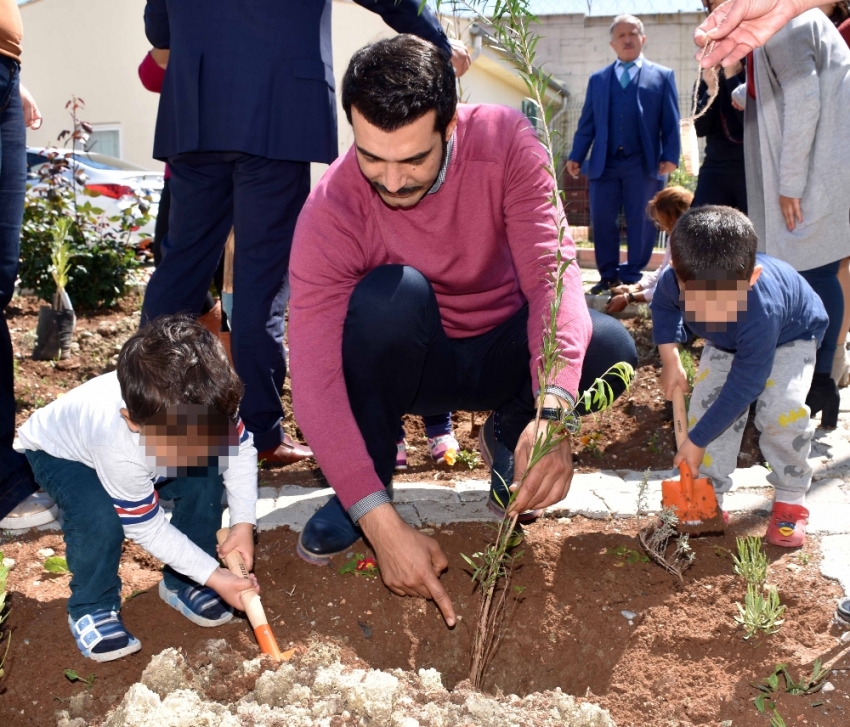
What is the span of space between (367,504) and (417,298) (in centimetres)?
67

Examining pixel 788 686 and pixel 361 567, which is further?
pixel 361 567

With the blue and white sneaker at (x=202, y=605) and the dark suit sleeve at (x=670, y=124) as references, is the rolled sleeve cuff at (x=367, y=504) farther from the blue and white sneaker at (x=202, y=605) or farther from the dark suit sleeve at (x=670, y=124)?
the dark suit sleeve at (x=670, y=124)

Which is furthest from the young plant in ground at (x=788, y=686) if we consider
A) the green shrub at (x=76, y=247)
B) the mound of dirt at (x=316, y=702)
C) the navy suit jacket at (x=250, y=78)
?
the green shrub at (x=76, y=247)

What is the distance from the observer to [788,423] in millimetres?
2848

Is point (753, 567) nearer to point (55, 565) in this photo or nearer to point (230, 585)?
point (230, 585)

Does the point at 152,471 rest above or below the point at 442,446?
above

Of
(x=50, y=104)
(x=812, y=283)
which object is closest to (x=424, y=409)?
(x=812, y=283)

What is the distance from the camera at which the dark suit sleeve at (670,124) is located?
6.59 meters

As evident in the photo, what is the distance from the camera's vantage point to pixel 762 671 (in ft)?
7.02

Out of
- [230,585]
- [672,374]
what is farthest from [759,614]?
[230,585]

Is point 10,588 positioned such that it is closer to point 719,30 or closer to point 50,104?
point 719,30

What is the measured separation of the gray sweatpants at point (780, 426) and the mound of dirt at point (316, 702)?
4.36 ft

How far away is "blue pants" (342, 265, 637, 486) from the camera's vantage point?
8.42 ft

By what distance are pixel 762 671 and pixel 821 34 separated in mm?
2602
